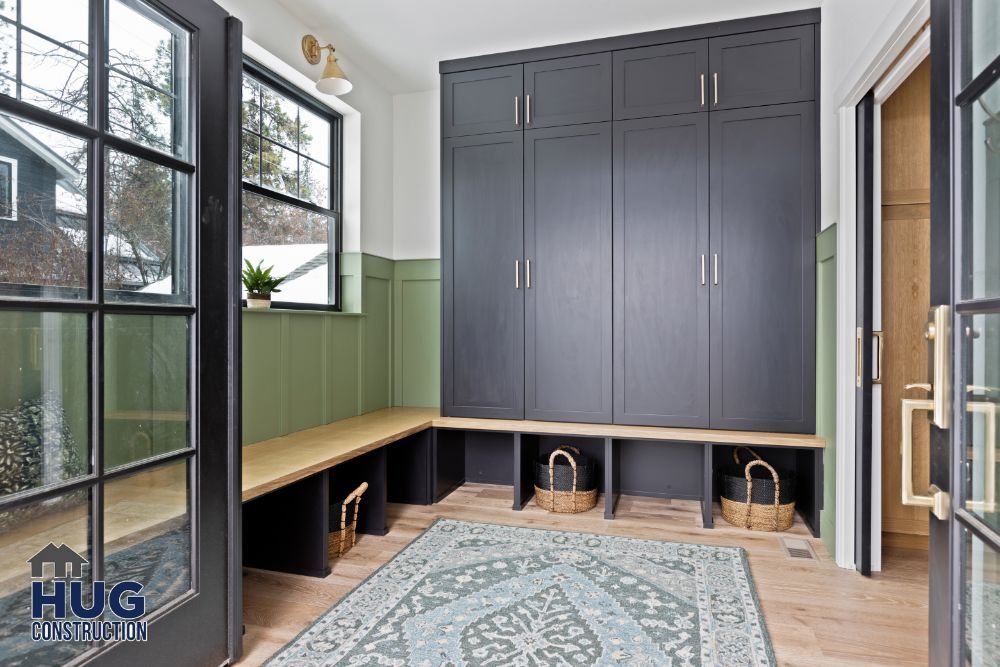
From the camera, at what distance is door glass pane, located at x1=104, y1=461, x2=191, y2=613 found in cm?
144

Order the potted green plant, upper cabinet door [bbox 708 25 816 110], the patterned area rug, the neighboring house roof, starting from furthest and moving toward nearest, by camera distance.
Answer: upper cabinet door [bbox 708 25 816 110]
the potted green plant
the patterned area rug
the neighboring house roof

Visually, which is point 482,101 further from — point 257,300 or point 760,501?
point 760,501

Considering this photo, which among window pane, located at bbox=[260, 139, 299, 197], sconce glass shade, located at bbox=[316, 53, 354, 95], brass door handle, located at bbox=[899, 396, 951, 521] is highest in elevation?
sconce glass shade, located at bbox=[316, 53, 354, 95]

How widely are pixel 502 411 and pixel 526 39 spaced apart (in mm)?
2105

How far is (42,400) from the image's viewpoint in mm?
1285

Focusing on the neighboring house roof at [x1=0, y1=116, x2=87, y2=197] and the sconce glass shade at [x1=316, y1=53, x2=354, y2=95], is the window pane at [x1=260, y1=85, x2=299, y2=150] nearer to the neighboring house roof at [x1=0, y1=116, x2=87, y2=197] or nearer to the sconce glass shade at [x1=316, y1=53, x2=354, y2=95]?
the sconce glass shade at [x1=316, y1=53, x2=354, y2=95]

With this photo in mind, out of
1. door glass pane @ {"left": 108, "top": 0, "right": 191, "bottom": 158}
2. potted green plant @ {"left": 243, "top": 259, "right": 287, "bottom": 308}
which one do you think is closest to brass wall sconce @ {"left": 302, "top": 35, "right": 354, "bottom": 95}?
potted green plant @ {"left": 243, "top": 259, "right": 287, "bottom": 308}

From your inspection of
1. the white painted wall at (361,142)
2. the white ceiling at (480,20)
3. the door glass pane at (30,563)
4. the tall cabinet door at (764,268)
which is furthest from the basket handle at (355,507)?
the white ceiling at (480,20)

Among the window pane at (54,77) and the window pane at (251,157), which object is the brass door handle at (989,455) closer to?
the window pane at (54,77)

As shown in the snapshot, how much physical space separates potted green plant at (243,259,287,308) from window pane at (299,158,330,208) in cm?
65

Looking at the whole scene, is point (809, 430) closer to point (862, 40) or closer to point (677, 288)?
point (677, 288)

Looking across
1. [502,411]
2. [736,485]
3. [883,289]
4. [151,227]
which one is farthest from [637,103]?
[151,227]

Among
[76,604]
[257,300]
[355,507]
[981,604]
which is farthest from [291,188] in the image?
[981,604]

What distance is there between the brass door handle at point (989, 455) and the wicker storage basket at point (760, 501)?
6.40ft
